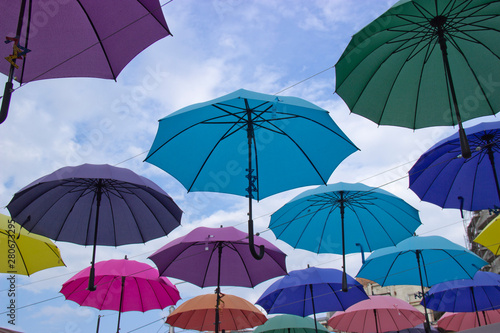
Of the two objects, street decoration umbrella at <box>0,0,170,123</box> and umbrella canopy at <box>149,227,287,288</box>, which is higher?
street decoration umbrella at <box>0,0,170,123</box>

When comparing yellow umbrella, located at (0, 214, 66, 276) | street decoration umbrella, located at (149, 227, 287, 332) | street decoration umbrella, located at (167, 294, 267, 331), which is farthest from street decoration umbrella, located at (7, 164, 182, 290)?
street decoration umbrella, located at (167, 294, 267, 331)

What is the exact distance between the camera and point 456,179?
19.9 ft

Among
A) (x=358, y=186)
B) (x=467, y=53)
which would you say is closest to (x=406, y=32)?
(x=467, y=53)

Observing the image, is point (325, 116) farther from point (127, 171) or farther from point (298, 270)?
point (298, 270)

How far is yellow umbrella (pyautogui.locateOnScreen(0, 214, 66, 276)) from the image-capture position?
625 cm

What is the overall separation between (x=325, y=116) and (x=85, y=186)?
3677mm

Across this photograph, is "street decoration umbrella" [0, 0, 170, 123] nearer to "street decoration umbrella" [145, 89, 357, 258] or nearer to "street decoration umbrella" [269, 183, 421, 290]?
"street decoration umbrella" [145, 89, 357, 258]

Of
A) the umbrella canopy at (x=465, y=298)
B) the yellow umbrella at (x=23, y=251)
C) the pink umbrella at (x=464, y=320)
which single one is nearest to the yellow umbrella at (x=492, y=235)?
the umbrella canopy at (x=465, y=298)

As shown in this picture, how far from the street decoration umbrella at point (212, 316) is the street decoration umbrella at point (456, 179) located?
4111mm

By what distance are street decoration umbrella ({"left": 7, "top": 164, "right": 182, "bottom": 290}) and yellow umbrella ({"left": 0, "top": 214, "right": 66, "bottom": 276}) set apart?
361mm

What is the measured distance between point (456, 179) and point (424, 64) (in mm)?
2233

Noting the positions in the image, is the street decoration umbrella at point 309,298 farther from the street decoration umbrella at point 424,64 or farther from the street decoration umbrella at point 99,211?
the street decoration umbrella at point 424,64

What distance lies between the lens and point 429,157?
5629 millimetres

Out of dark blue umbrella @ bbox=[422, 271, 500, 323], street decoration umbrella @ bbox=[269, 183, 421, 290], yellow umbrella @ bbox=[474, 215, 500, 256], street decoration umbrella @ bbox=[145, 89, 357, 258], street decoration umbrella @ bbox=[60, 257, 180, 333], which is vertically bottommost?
dark blue umbrella @ bbox=[422, 271, 500, 323]
